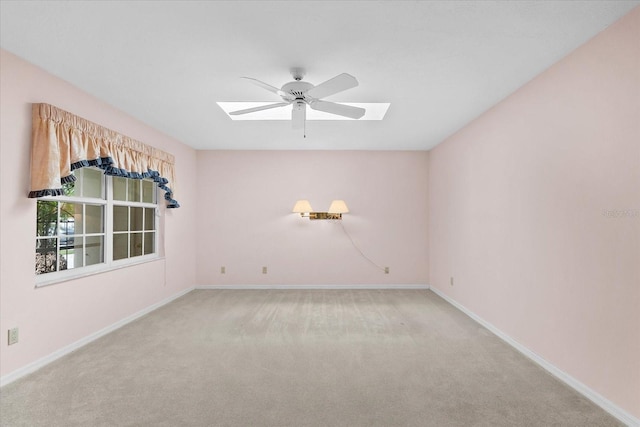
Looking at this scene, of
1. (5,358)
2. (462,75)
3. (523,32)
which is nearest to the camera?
(523,32)

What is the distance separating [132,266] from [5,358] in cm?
162

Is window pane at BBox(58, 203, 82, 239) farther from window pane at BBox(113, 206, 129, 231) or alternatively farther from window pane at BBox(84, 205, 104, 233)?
window pane at BBox(113, 206, 129, 231)

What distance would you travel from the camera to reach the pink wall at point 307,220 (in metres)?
5.68

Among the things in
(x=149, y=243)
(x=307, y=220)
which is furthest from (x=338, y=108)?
(x=149, y=243)

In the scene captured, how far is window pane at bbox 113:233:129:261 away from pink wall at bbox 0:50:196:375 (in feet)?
0.66

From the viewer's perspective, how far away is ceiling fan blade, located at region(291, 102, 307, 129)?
290cm

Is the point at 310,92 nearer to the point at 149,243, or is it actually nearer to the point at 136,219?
the point at 136,219

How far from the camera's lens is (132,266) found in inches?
154

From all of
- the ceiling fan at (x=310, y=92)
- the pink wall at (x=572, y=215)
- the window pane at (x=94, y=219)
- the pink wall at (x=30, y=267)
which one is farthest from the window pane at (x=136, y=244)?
the pink wall at (x=572, y=215)

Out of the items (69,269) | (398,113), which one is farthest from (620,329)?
(69,269)

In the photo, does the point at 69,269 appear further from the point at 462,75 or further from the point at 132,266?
the point at 462,75

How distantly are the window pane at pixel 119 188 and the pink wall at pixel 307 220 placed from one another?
1767 mm

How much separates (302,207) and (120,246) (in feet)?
8.85

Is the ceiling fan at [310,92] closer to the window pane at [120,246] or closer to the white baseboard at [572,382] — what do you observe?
the window pane at [120,246]
